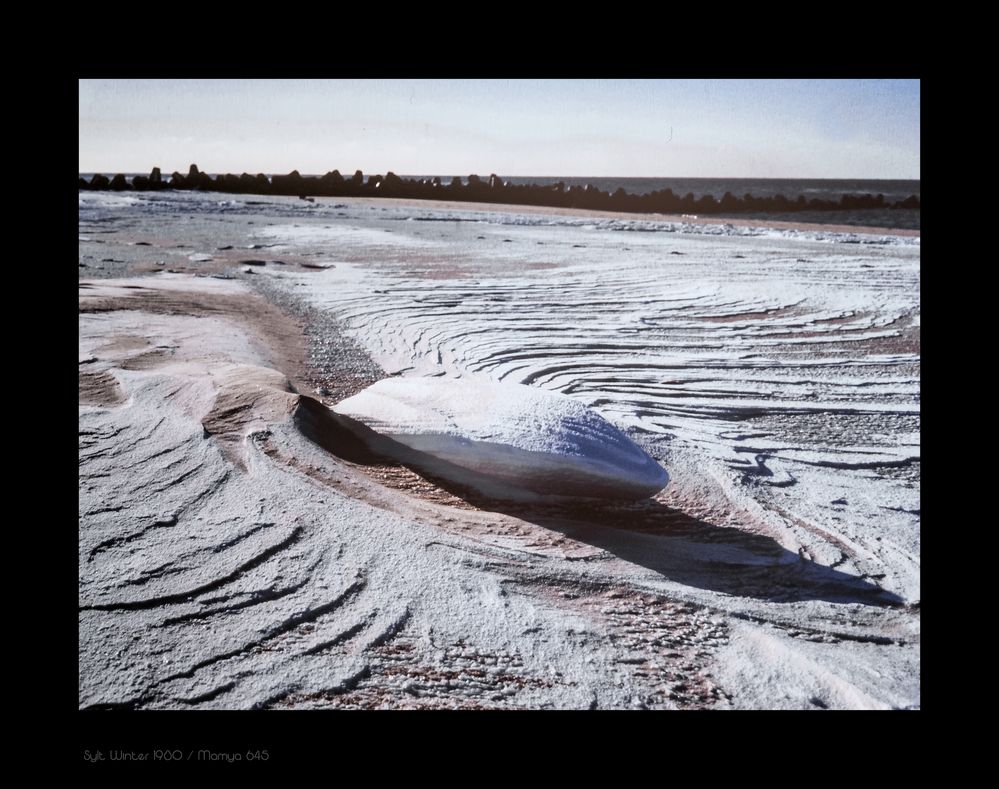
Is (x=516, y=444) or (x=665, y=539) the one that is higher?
(x=516, y=444)

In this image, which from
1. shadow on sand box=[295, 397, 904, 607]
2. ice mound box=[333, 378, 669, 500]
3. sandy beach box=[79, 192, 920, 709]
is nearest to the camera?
sandy beach box=[79, 192, 920, 709]

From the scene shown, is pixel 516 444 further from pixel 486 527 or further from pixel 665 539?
pixel 665 539

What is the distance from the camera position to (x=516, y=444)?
2.28 m

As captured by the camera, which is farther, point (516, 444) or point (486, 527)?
point (516, 444)

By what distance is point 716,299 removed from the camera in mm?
5258

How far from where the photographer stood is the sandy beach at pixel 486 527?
64.6 inches

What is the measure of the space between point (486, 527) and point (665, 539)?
0.54 m

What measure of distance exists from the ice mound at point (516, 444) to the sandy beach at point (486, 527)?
2.9 inches

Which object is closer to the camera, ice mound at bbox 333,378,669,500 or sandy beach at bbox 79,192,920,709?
sandy beach at bbox 79,192,920,709

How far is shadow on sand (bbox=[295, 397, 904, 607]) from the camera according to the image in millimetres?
1983

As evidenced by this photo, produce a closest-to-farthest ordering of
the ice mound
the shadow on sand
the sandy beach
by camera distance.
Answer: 1. the sandy beach
2. the shadow on sand
3. the ice mound

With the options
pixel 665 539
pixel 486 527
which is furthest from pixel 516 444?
pixel 665 539

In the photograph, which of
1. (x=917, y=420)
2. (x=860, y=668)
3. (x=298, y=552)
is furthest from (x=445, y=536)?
(x=917, y=420)
